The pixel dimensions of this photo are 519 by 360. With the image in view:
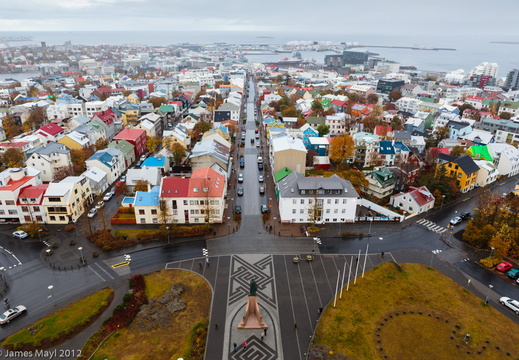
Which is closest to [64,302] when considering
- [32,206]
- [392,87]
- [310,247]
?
[32,206]

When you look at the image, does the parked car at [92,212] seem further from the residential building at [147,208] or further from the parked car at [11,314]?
the parked car at [11,314]

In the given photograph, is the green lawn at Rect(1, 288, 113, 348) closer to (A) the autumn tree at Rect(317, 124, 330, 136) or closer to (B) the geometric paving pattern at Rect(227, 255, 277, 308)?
(B) the geometric paving pattern at Rect(227, 255, 277, 308)

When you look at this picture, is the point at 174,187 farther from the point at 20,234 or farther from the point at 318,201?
the point at 20,234

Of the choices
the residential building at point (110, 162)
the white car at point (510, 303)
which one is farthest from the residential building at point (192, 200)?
the white car at point (510, 303)

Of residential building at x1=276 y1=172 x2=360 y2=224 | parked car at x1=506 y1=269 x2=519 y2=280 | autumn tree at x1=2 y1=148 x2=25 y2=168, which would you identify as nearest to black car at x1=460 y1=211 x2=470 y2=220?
parked car at x1=506 y1=269 x2=519 y2=280

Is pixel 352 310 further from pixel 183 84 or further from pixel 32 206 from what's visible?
pixel 183 84

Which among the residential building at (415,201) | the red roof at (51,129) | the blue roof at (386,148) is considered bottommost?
the residential building at (415,201)

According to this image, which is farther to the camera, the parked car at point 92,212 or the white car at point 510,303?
the parked car at point 92,212
